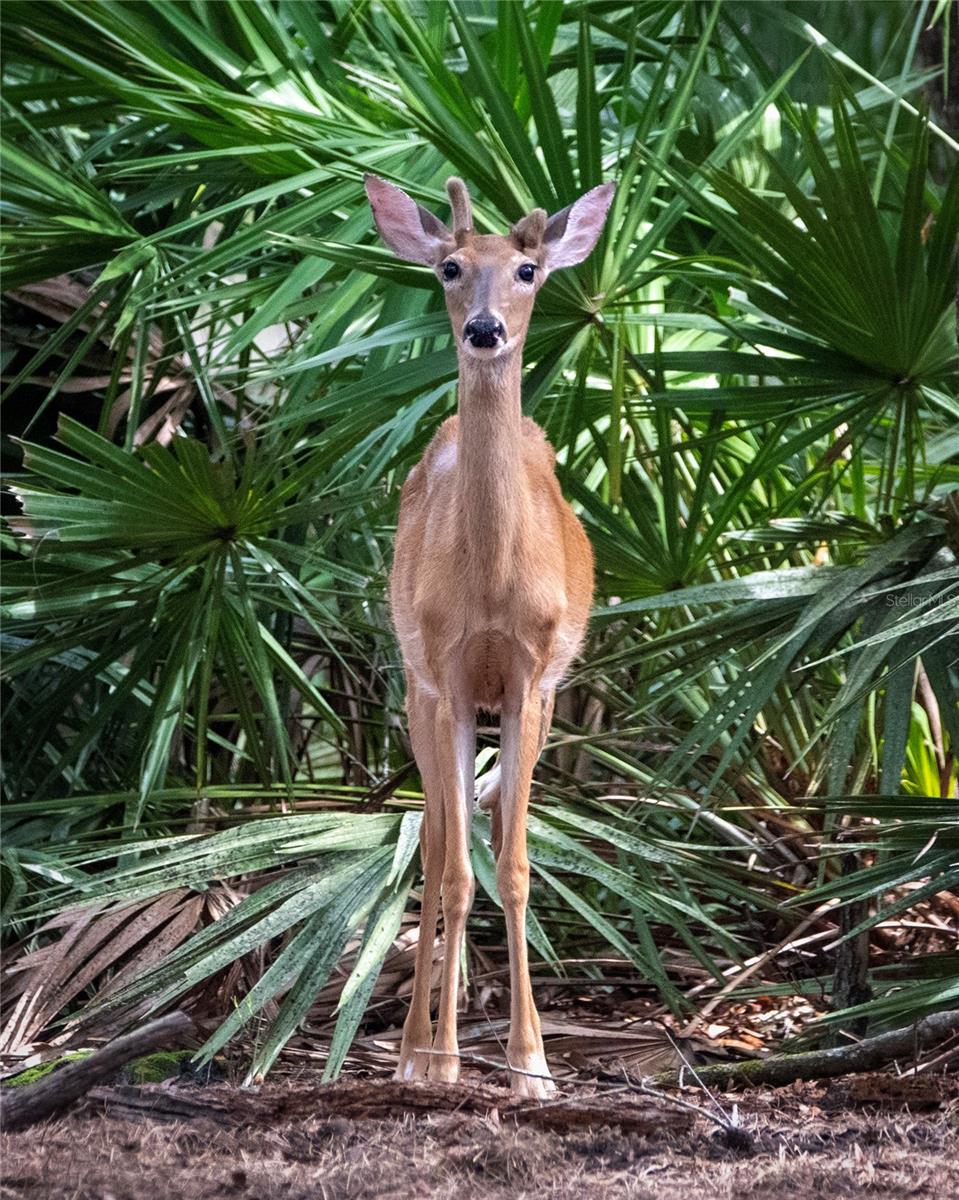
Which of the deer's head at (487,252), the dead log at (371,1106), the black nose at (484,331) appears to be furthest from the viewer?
the deer's head at (487,252)

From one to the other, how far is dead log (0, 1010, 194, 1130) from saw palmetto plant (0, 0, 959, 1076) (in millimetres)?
1023

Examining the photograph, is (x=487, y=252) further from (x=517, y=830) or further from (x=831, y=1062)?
(x=831, y=1062)

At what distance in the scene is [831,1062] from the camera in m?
3.99

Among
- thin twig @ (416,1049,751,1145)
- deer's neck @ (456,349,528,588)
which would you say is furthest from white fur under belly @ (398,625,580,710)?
thin twig @ (416,1049,751,1145)

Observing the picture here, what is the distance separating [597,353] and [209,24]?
6.56 ft

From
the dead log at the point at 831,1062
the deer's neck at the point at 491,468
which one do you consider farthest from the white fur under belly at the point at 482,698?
the dead log at the point at 831,1062

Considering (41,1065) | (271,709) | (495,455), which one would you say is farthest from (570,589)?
(41,1065)

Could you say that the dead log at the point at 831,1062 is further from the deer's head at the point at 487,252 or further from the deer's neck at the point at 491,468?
the deer's head at the point at 487,252

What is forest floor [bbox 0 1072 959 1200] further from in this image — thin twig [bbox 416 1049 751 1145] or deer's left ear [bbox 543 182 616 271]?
deer's left ear [bbox 543 182 616 271]

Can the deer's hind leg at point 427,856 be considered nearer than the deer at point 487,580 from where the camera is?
No

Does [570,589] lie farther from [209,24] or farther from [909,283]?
[209,24]

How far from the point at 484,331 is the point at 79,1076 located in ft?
6.17

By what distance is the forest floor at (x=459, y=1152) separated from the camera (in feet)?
9.84

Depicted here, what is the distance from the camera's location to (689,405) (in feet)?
17.1
